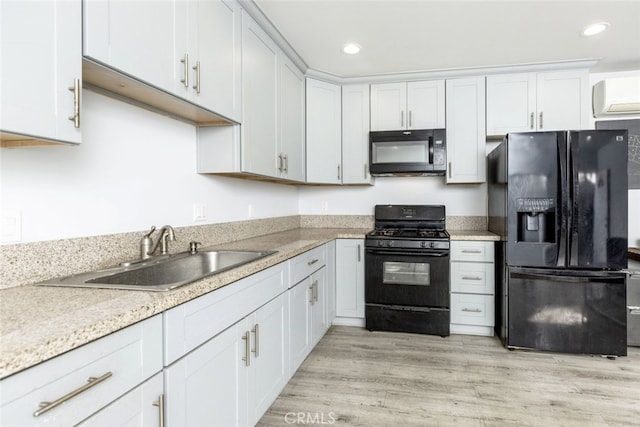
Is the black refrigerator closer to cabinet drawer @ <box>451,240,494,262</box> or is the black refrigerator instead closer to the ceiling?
cabinet drawer @ <box>451,240,494,262</box>

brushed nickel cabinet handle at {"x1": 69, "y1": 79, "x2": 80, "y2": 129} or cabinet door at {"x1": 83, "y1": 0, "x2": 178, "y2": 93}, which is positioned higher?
cabinet door at {"x1": 83, "y1": 0, "x2": 178, "y2": 93}

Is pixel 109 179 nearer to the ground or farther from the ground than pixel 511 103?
nearer to the ground

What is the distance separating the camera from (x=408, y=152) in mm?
3480

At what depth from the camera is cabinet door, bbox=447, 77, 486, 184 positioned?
3.42m

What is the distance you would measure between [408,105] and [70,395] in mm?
3390

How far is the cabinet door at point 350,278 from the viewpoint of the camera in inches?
133

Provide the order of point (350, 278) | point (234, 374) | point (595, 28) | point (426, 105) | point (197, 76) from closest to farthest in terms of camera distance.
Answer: point (234, 374)
point (197, 76)
point (595, 28)
point (350, 278)
point (426, 105)

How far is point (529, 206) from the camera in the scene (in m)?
2.77

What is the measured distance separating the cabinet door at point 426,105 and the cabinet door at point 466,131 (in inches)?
2.9

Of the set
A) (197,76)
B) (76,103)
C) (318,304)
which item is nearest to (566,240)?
(318,304)

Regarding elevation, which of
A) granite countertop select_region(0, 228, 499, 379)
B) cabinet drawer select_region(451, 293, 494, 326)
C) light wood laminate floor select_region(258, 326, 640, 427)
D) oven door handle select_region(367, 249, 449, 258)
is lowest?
light wood laminate floor select_region(258, 326, 640, 427)

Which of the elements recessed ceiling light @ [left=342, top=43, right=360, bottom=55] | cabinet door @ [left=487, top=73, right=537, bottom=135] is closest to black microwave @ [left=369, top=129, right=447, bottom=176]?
cabinet door @ [left=487, top=73, right=537, bottom=135]

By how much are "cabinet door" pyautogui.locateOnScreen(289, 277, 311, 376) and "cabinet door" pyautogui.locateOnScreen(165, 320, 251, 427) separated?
0.61m

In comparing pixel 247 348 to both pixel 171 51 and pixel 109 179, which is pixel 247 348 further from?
pixel 171 51
